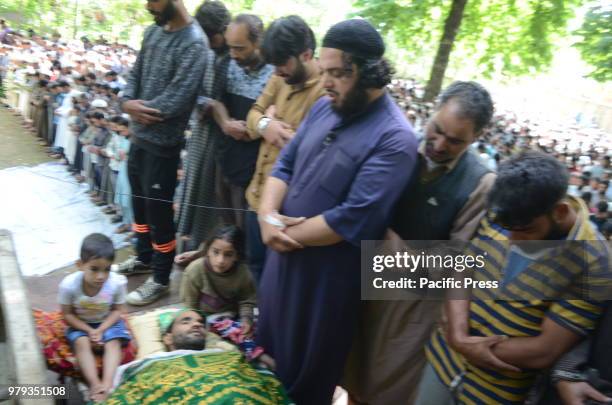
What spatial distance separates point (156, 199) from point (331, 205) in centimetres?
160

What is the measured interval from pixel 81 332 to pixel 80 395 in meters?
0.33

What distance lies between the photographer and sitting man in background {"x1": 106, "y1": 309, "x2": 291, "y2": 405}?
1.69 metres

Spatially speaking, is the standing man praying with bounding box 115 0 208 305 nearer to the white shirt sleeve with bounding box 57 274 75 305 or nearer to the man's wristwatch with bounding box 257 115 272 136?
the man's wristwatch with bounding box 257 115 272 136

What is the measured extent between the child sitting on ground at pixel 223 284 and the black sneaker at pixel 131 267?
910 mm

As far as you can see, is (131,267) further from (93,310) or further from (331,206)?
(331,206)

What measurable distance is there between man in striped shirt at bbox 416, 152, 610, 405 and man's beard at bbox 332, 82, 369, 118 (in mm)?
641

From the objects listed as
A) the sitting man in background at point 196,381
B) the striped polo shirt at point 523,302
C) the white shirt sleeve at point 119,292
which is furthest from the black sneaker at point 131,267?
the striped polo shirt at point 523,302

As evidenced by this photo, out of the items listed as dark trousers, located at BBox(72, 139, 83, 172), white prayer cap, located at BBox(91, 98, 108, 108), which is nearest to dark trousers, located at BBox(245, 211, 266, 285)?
dark trousers, located at BBox(72, 139, 83, 172)

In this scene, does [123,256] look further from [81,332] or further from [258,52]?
[258,52]

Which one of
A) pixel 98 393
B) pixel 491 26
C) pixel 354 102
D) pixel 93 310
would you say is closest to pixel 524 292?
pixel 354 102

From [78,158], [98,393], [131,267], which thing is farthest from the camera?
[78,158]

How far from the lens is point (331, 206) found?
194 cm

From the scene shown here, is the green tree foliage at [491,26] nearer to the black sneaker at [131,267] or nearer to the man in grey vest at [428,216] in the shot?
the black sneaker at [131,267]

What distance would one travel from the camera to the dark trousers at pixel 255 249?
284 centimetres
